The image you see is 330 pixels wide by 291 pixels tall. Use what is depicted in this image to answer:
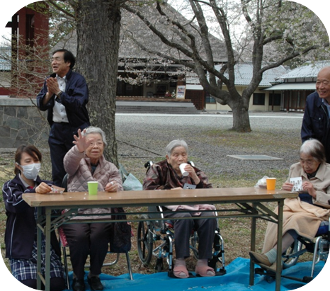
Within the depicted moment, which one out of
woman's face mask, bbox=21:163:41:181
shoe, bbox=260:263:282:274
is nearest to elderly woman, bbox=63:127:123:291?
woman's face mask, bbox=21:163:41:181

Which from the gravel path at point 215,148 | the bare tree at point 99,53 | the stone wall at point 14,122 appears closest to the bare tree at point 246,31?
the gravel path at point 215,148

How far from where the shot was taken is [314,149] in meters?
4.18

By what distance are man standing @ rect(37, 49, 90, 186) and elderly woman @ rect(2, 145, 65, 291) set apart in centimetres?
91

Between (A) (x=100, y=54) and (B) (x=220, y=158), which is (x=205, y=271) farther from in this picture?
(B) (x=220, y=158)

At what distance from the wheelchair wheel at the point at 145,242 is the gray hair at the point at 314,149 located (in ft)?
4.98

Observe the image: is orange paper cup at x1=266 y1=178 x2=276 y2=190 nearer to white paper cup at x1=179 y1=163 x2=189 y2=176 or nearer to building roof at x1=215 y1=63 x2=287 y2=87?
white paper cup at x1=179 y1=163 x2=189 y2=176

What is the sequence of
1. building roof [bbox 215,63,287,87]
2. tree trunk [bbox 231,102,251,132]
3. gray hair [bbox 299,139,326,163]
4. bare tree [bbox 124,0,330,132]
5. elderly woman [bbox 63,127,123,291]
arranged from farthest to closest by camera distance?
building roof [bbox 215,63,287,87], tree trunk [bbox 231,102,251,132], bare tree [bbox 124,0,330,132], gray hair [bbox 299,139,326,163], elderly woman [bbox 63,127,123,291]

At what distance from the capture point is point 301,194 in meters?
4.25

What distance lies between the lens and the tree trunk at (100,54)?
18.7 ft

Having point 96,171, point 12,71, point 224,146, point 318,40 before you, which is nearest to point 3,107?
point 12,71

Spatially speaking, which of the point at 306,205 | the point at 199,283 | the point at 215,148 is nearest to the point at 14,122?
the point at 215,148

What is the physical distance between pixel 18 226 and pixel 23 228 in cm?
4

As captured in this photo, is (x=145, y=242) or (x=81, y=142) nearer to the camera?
(x=81, y=142)

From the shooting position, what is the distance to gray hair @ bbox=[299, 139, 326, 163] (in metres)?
4.18
